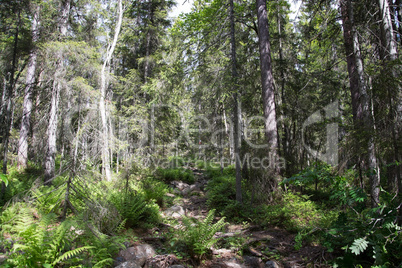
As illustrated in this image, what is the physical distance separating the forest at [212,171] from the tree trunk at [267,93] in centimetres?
4

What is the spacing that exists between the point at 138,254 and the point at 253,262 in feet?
7.29

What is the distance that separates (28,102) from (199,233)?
40.5 feet

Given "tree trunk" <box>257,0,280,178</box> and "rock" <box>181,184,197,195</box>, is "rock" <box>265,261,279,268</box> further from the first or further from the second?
"rock" <box>181,184,197,195</box>

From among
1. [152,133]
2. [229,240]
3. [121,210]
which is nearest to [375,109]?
[229,240]

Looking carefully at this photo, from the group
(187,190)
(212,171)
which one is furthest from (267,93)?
(212,171)

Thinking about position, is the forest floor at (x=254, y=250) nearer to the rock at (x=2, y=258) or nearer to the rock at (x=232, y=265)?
the rock at (x=232, y=265)

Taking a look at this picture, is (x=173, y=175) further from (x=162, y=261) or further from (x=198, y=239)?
(x=162, y=261)

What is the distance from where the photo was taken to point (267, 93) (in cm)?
777

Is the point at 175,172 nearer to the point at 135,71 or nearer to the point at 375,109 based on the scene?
the point at 135,71

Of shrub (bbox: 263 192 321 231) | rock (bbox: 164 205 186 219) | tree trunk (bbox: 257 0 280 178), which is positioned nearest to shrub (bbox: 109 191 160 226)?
rock (bbox: 164 205 186 219)

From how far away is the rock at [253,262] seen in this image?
4.21 metres

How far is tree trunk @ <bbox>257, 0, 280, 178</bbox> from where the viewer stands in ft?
24.5

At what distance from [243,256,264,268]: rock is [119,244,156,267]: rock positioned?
185cm

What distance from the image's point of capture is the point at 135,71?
13.9 meters
